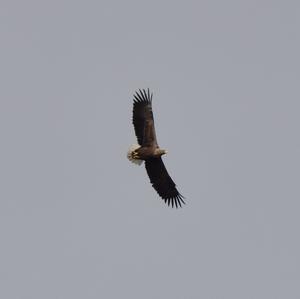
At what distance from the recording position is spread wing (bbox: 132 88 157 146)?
44.3m

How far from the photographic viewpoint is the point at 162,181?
45562 mm

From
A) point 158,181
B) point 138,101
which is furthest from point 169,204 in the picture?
point 138,101

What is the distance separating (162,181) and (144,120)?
7.96 feet

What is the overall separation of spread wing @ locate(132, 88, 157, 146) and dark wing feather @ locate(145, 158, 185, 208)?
2.55 ft

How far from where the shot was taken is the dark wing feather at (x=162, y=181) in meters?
45.1

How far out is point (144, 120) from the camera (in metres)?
44.3

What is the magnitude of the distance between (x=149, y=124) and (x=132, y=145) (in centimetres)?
101

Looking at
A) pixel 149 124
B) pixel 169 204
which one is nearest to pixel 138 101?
pixel 149 124

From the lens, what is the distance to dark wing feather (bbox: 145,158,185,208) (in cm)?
4512

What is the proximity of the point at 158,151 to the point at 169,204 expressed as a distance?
2286 mm

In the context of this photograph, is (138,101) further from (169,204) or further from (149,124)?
(169,204)

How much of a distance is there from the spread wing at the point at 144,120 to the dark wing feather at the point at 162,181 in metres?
0.78

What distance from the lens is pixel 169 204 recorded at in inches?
1810

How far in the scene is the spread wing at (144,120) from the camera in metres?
44.3
